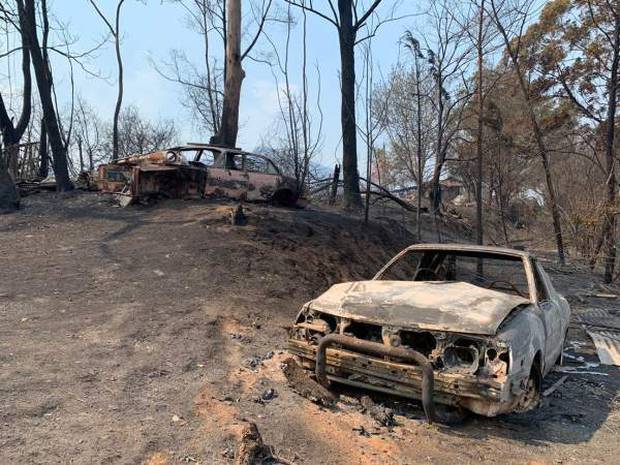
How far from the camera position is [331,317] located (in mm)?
5082

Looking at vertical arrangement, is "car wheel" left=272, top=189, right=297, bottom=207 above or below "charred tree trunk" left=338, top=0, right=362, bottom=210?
below

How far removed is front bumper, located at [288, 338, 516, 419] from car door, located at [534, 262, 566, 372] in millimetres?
1250

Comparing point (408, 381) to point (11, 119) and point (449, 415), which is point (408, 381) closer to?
point (449, 415)

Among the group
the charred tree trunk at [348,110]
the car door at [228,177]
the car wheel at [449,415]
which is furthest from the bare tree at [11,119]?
the car wheel at [449,415]

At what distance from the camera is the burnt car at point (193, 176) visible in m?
12.6

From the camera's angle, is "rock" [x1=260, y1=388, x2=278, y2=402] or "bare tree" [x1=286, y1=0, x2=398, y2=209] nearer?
"rock" [x1=260, y1=388, x2=278, y2=402]

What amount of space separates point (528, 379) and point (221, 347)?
9.62 ft

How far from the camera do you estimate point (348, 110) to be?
1667cm

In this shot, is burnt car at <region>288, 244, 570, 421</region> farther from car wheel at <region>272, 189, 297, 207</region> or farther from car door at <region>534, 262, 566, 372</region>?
car wheel at <region>272, 189, 297, 207</region>

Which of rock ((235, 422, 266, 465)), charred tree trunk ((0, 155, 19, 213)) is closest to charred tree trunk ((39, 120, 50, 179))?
charred tree trunk ((0, 155, 19, 213))

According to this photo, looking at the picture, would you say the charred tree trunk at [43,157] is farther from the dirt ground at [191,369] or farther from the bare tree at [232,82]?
the dirt ground at [191,369]

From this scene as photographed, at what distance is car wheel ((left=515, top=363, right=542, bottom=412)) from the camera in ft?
14.7

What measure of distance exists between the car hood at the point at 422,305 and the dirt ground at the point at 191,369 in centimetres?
78

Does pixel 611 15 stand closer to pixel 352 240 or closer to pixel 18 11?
pixel 352 240
